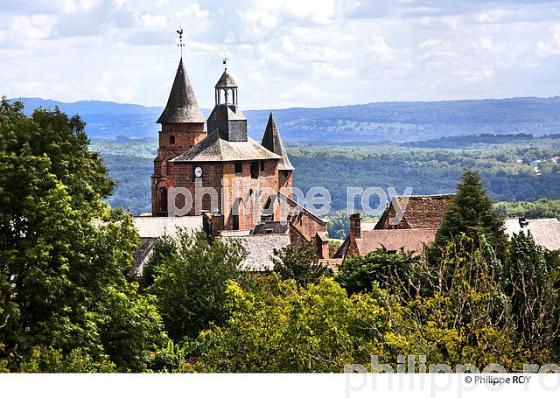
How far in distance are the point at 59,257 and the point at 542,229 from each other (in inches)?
1672

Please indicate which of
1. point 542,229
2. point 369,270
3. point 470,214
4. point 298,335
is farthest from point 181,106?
point 298,335

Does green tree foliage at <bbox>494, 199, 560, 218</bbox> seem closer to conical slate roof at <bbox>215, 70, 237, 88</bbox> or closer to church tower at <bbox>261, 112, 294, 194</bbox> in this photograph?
church tower at <bbox>261, 112, 294, 194</bbox>

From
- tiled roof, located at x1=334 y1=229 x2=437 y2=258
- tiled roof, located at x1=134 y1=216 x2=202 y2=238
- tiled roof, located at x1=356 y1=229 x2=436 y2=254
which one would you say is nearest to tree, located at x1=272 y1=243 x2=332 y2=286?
tiled roof, located at x1=334 y1=229 x2=437 y2=258

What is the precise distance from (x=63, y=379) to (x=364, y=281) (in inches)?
1017

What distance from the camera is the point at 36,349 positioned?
29.9m

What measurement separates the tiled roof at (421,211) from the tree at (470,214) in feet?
61.0

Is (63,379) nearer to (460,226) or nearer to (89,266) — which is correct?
(89,266)

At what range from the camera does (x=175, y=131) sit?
91.0m

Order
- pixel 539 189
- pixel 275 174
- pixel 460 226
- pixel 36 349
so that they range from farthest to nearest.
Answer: pixel 539 189 → pixel 275 174 → pixel 460 226 → pixel 36 349

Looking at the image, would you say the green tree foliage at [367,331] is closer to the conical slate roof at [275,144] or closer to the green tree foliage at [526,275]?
the green tree foliage at [526,275]

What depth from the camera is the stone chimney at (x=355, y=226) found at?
67.4 metres

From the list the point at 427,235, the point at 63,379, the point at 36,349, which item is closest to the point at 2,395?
the point at 63,379

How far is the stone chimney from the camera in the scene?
221 feet

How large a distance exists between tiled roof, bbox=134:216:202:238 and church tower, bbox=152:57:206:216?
39.6 ft
